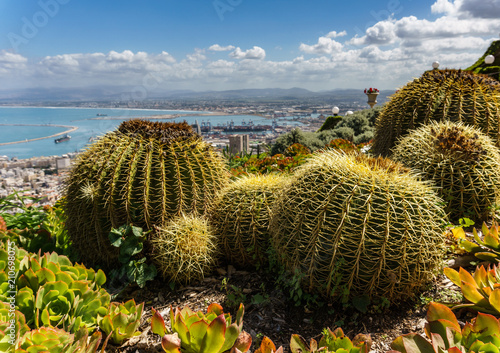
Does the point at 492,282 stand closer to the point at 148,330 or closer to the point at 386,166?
the point at 386,166

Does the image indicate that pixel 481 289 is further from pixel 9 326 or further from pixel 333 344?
pixel 9 326

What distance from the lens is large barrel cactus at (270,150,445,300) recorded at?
248 cm

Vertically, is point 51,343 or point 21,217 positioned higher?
point 51,343

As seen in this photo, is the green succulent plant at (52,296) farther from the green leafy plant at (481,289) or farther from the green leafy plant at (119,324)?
the green leafy plant at (481,289)

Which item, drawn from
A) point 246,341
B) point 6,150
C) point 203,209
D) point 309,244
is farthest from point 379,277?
point 6,150

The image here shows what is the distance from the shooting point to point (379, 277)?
8.40 feet

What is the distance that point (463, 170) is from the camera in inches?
149

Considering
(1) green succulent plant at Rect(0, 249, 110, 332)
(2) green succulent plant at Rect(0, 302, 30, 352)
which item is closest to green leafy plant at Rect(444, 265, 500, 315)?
(1) green succulent plant at Rect(0, 249, 110, 332)

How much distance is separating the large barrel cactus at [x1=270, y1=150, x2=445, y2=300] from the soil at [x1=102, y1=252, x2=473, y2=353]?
0.59 feet

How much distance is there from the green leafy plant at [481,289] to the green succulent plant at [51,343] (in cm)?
255

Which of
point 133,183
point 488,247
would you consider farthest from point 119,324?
point 488,247

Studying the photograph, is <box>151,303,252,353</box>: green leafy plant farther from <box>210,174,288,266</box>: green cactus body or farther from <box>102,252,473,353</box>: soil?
<box>210,174,288,266</box>: green cactus body

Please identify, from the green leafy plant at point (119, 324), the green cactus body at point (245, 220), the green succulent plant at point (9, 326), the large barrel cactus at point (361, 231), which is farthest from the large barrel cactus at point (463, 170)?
the green succulent plant at point (9, 326)

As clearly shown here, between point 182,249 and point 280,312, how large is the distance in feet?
3.70
